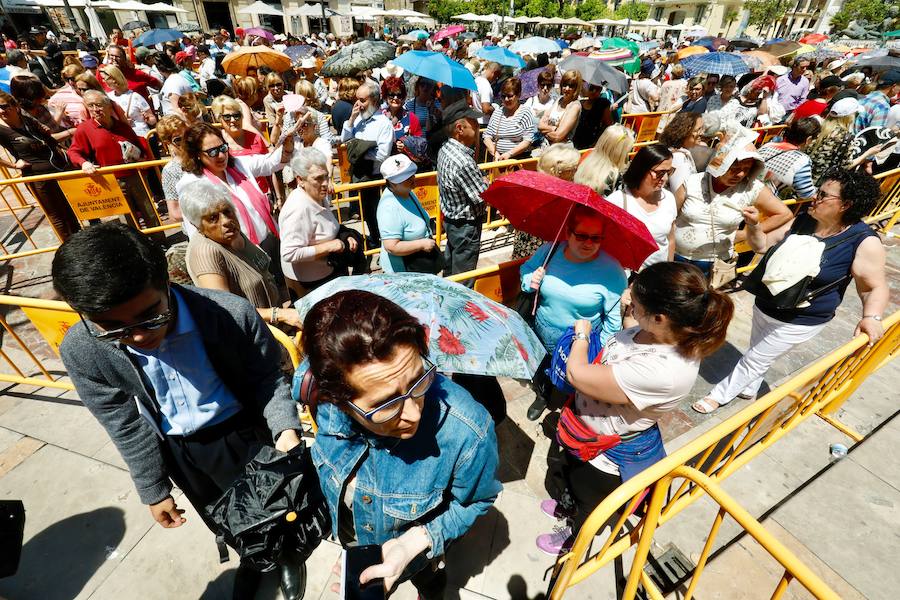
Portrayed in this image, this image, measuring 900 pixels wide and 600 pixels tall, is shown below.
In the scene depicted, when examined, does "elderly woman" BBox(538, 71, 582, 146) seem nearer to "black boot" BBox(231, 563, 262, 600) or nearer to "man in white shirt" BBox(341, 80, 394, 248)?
"man in white shirt" BBox(341, 80, 394, 248)

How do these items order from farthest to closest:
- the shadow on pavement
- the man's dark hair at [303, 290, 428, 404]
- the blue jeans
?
the blue jeans → the shadow on pavement → the man's dark hair at [303, 290, 428, 404]

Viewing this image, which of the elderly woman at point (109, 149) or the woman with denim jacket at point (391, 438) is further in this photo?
the elderly woman at point (109, 149)

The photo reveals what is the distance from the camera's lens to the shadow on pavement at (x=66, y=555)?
253 cm

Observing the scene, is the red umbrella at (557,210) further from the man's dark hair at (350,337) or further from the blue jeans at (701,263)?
the blue jeans at (701,263)

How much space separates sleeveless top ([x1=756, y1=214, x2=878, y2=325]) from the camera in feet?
9.52

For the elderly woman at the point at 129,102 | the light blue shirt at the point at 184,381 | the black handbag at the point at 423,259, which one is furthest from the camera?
the elderly woman at the point at 129,102

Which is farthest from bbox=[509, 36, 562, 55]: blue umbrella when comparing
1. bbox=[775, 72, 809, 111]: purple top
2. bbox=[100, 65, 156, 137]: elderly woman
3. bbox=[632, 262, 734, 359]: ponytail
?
bbox=[632, 262, 734, 359]: ponytail

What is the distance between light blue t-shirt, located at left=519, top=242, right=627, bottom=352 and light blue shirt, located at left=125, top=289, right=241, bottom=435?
6.83 ft

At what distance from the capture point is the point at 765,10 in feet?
221

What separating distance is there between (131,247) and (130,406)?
912 mm

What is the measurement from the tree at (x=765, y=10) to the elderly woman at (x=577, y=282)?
312 feet

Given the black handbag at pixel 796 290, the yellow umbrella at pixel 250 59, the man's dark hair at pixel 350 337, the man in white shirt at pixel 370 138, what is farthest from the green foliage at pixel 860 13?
the man's dark hair at pixel 350 337

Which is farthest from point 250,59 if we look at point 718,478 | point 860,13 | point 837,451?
point 860,13

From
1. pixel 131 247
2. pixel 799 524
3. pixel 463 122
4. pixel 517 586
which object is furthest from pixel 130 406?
pixel 799 524
